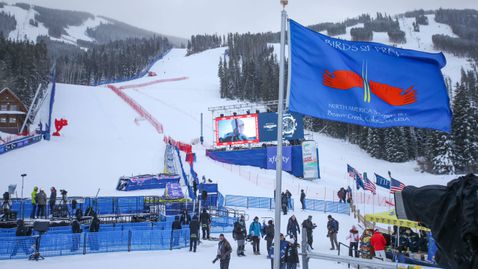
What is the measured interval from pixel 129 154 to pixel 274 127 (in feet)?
49.6

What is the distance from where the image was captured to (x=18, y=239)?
45.2 feet

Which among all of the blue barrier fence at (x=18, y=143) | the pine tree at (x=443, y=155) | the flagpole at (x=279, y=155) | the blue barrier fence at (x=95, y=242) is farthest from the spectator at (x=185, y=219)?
the pine tree at (x=443, y=155)

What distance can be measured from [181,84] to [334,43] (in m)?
93.0

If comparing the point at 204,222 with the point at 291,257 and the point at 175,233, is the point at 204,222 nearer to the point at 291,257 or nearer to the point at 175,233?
the point at 175,233

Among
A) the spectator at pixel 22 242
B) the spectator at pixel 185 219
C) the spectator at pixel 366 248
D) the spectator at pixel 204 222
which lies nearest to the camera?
the spectator at pixel 366 248

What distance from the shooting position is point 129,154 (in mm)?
35125

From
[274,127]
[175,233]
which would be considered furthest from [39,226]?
[274,127]

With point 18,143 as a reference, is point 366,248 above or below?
below

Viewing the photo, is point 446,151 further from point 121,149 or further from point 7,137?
point 7,137

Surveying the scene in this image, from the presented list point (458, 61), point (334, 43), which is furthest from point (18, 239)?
point (458, 61)

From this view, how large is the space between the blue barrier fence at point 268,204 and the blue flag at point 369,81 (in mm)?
19461

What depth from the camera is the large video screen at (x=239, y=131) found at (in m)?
41.8

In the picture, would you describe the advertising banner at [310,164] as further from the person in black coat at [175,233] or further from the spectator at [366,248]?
the spectator at [366,248]

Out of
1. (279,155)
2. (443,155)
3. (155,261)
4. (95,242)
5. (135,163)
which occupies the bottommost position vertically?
(155,261)
